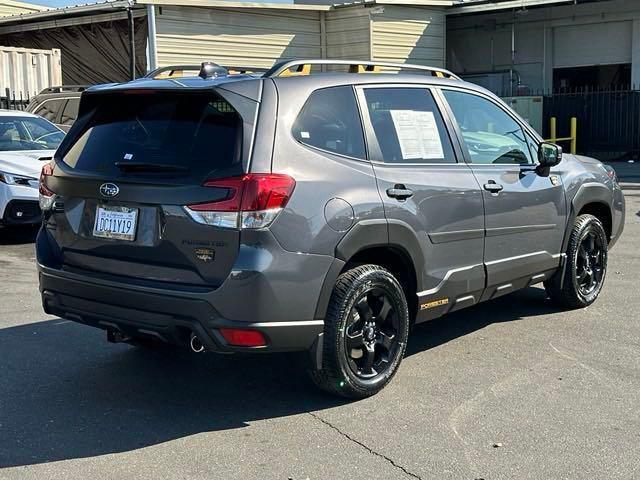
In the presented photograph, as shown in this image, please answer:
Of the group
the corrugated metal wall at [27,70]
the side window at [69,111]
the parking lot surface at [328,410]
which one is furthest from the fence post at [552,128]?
the parking lot surface at [328,410]

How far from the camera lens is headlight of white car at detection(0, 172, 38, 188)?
9.60 m

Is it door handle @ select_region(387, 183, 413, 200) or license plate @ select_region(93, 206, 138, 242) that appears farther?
door handle @ select_region(387, 183, 413, 200)

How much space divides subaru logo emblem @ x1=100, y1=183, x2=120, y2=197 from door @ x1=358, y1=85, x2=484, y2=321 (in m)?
1.43

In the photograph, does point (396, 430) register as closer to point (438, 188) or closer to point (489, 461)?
point (489, 461)

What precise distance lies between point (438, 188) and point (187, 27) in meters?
15.6

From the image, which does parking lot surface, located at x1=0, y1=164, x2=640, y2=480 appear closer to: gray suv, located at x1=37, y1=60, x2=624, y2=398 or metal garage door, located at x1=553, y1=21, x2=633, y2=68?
gray suv, located at x1=37, y1=60, x2=624, y2=398

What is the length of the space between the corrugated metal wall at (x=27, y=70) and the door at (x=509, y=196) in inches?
531

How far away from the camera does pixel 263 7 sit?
2014 centimetres

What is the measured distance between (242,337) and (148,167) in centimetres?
102

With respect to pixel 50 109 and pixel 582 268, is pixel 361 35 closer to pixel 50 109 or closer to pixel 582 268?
pixel 50 109

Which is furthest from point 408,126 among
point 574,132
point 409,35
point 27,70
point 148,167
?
point 409,35

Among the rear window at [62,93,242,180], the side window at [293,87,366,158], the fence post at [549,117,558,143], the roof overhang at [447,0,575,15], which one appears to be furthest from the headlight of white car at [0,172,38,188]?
the roof overhang at [447,0,575,15]

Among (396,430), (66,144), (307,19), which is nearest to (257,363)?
(396,430)

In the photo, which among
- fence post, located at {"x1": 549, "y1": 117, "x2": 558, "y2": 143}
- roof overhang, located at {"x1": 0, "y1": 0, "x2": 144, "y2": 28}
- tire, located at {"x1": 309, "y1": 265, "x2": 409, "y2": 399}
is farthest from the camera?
fence post, located at {"x1": 549, "y1": 117, "x2": 558, "y2": 143}
